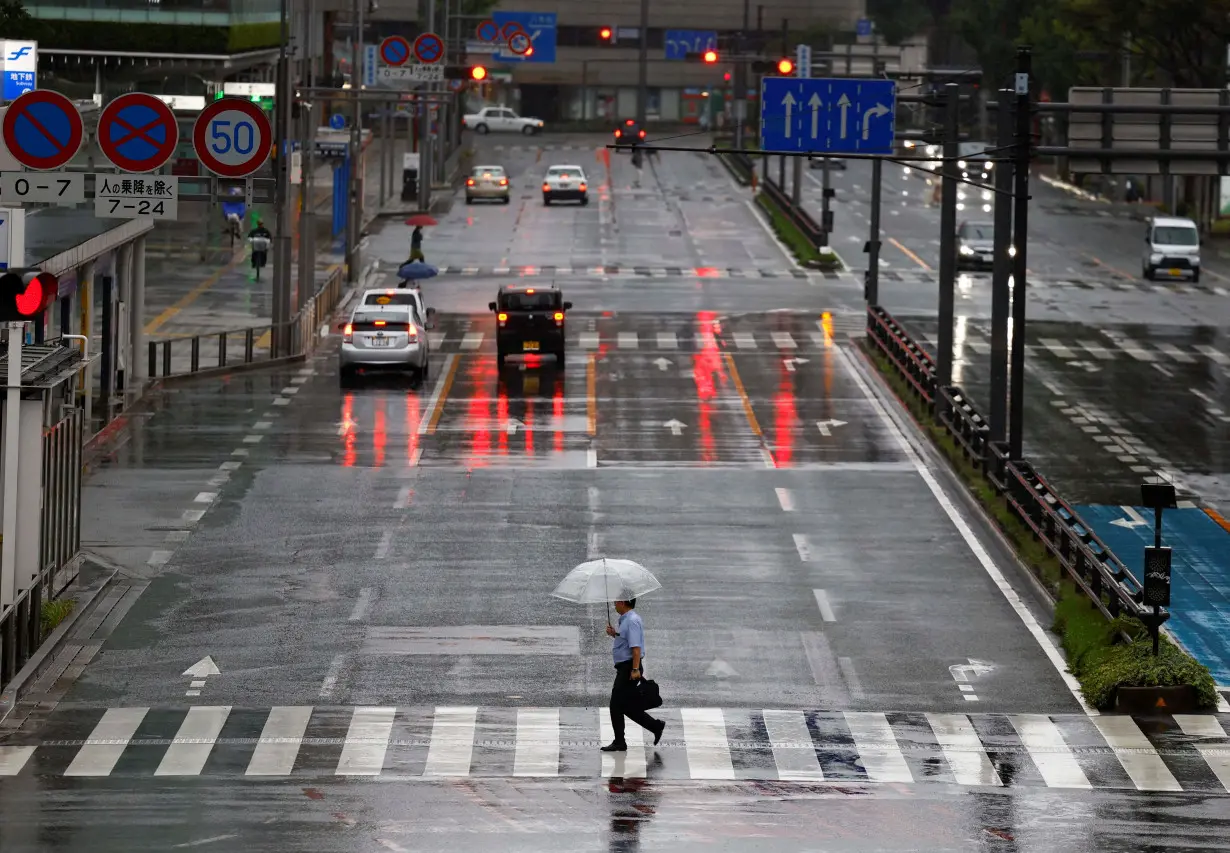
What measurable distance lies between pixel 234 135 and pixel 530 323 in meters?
17.0

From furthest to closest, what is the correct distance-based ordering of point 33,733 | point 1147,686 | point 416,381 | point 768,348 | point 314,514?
point 768,348
point 416,381
point 314,514
point 1147,686
point 33,733

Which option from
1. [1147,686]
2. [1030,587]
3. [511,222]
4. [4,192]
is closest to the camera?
[1147,686]

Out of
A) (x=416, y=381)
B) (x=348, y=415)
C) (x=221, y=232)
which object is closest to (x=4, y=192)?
(x=348, y=415)

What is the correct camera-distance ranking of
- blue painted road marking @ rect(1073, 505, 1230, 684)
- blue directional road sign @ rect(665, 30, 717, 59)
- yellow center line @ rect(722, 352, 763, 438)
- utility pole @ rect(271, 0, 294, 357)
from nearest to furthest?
blue painted road marking @ rect(1073, 505, 1230, 684) < yellow center line @ rect(722, 352, 763, 438) < utility pole @ rect(271, 0, 294, 357) < blue directional road sign @ rect(665, 30, 717, 59)

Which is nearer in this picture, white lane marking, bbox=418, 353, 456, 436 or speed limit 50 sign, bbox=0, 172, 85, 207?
speed limit 50 sign, bbox=0, 172, 85, 207

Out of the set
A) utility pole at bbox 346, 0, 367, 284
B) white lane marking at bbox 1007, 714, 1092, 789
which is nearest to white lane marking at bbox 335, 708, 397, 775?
white lane marking at bbox 1007, 714, 1092, 789

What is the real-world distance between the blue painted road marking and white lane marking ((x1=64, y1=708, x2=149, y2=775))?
11957mm

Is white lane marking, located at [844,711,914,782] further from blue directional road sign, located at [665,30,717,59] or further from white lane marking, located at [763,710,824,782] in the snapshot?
blue directional road sign, located at [665,30,717,59]

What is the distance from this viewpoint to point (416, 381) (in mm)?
47375

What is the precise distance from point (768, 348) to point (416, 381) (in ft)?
34.4

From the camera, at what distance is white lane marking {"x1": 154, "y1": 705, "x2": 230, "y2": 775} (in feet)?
65.7

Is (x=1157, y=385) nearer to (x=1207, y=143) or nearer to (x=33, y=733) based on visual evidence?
(x=1207, y=143)

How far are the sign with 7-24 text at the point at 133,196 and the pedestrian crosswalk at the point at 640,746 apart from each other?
9881 mm

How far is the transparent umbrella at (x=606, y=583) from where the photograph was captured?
20.7 metres
